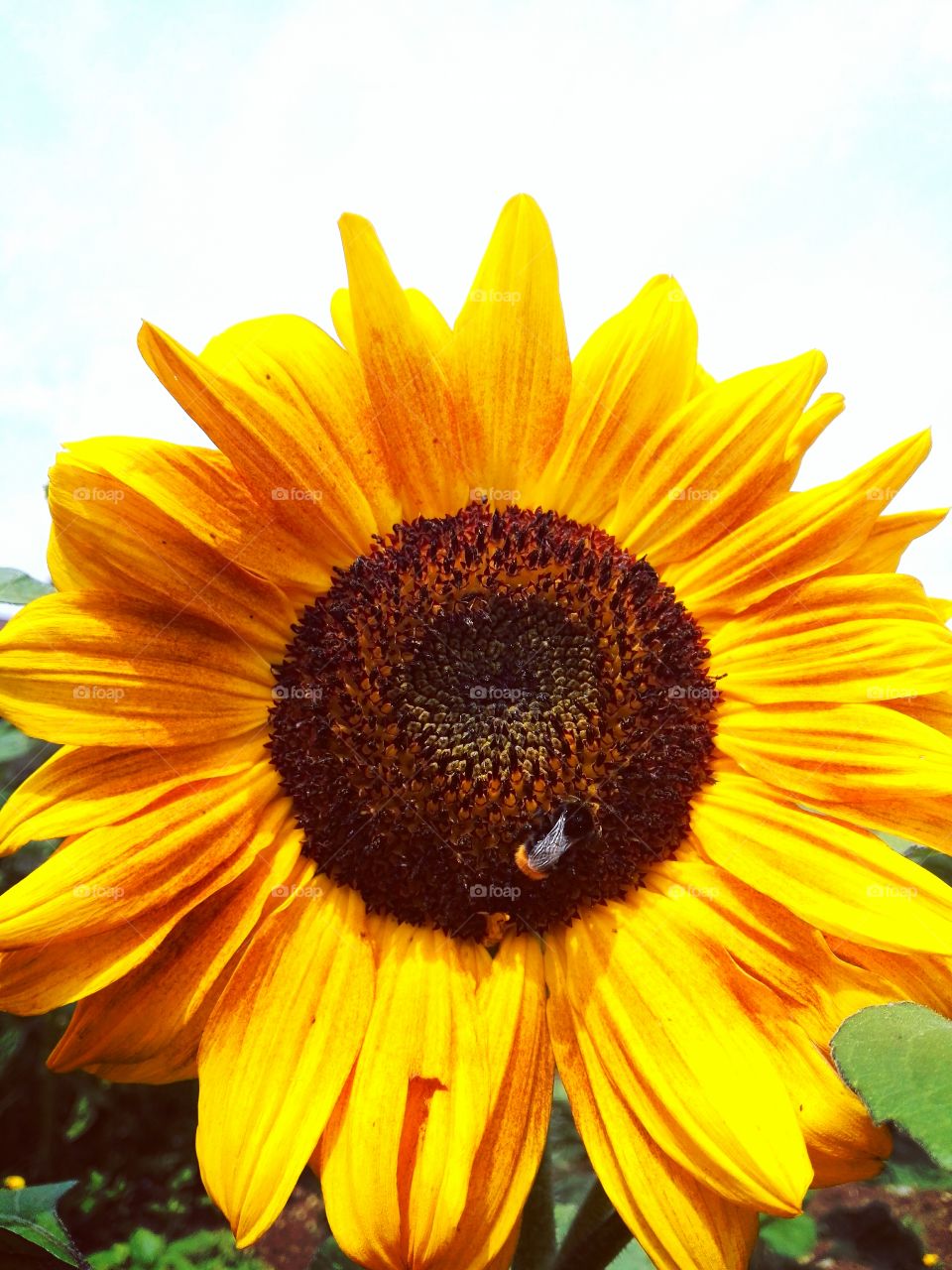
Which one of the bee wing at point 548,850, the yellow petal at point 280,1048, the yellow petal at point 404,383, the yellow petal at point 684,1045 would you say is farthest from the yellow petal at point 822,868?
the yellow petal at point 404,383

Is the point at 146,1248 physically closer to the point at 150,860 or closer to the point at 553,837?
the point at 150,860

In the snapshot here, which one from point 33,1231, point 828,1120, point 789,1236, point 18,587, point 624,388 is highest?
point 624,388

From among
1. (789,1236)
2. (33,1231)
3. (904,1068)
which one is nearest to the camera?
(904,1068)

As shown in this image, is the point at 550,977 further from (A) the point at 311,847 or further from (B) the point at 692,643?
(B) the point at 692,643

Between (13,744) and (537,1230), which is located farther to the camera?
(13,744)

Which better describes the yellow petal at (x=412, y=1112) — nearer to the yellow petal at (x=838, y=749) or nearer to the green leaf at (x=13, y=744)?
the yellow petal at (x=838, y=749)

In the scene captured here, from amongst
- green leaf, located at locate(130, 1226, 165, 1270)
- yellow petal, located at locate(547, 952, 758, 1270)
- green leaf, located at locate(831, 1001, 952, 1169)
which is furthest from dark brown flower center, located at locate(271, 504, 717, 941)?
green leaf, located at locate(130, 1226, 165, 1270)

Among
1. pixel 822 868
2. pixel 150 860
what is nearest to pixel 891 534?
pixel 822 868
